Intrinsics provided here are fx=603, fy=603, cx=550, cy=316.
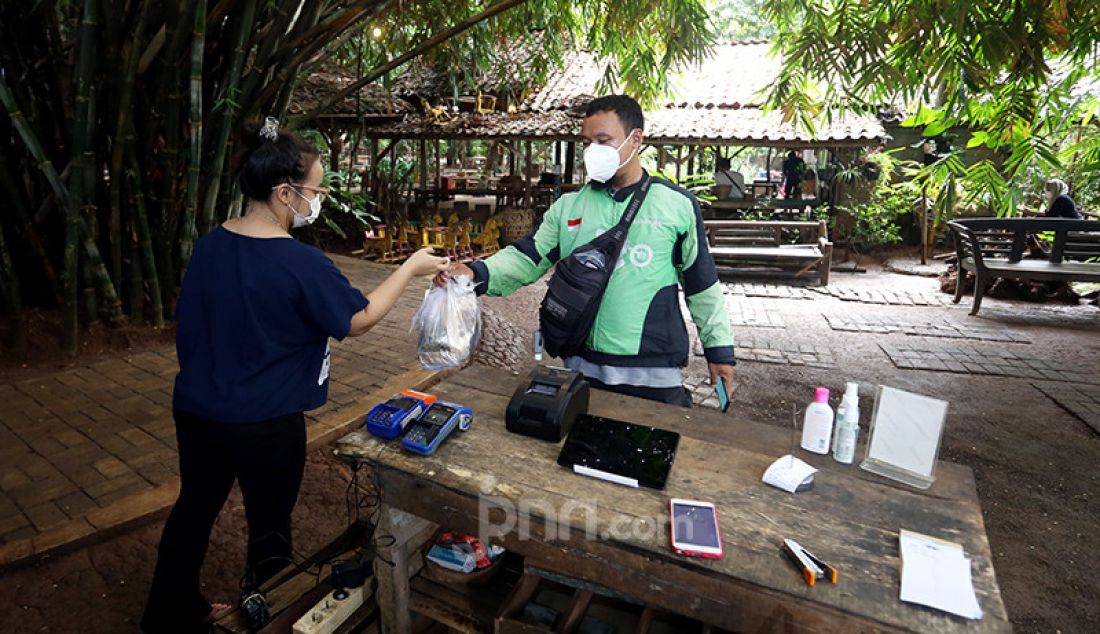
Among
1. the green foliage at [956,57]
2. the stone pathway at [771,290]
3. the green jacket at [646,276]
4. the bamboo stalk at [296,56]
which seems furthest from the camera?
the stone pathway at [771,290]

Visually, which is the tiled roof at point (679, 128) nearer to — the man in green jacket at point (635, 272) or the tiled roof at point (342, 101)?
the tiled roof at point (342, 101)

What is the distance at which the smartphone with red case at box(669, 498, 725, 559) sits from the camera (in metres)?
1.35

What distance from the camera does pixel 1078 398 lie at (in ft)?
17.4

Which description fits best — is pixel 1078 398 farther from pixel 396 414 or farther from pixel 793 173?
pixel 793 173

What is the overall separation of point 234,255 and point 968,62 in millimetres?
4570

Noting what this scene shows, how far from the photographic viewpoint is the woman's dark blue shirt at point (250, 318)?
1756 mm

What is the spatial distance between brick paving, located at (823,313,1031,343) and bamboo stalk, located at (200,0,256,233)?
6.90 meters

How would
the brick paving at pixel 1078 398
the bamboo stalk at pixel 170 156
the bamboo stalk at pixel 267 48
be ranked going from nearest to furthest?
the bamboo stalk at pixel 170 156 → the bamboo stalk at pixel 267 48 → the brick paving at pixel 1078 398

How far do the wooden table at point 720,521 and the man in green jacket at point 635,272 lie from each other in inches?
14.3

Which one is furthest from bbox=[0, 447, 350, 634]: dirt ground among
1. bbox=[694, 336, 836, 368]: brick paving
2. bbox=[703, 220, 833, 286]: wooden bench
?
bbox=[703, 220, 833, 286]: wooden bench

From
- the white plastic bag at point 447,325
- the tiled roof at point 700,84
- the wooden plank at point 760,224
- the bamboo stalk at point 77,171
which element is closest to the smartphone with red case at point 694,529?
the white plastic bag at point 447,325

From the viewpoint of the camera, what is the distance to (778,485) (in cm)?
162

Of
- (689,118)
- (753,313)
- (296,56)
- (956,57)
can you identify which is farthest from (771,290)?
(296,56)

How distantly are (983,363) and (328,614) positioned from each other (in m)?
6.81
